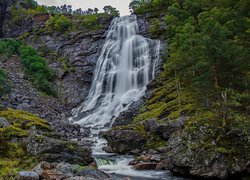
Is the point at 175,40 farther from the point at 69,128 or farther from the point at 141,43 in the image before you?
the point at 141,43

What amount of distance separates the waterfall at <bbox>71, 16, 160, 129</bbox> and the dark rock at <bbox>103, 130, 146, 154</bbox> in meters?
14.0

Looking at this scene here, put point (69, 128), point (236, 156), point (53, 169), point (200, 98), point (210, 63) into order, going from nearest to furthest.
Answer: 1. point (53, 169)
2. point (236, 156)
3. point (210, 63)
4. point (200, 98)
5. point (69, 128)

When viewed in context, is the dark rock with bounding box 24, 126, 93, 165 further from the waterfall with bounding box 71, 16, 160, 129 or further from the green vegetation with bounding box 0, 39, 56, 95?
the green vegetation with bounding box 0, 39, 56, 95

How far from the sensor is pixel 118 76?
5181 centimetres

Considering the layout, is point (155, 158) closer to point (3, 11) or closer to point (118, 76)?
point (118, 76)

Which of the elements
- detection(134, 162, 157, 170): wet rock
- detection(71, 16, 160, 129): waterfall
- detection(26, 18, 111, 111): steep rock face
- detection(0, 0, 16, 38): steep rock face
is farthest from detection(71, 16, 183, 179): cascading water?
detection(0, 0, 16, 38): steep rock face

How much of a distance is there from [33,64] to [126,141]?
41.2 meters

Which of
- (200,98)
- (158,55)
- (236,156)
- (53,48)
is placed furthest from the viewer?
(53,48)

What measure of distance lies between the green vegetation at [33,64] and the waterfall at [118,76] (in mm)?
8759

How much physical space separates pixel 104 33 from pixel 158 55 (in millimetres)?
18270

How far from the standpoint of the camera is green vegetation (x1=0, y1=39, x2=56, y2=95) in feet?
184

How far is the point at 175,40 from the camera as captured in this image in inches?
1366

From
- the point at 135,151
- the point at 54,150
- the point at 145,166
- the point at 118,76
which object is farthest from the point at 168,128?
the point at 118,76

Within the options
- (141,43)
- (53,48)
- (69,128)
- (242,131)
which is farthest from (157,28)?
(242,131)
